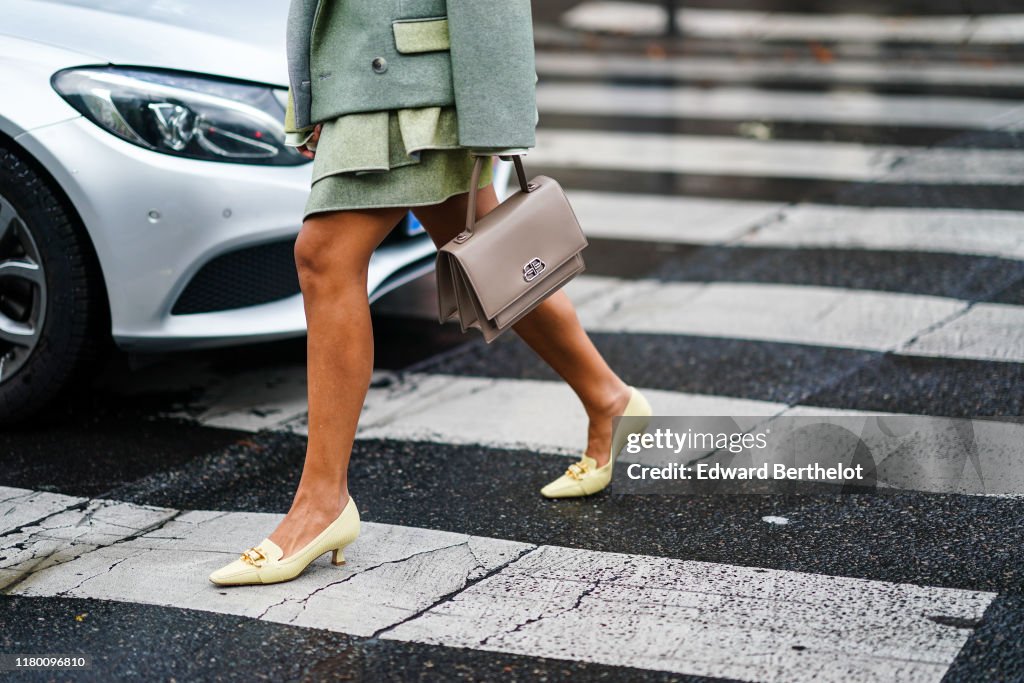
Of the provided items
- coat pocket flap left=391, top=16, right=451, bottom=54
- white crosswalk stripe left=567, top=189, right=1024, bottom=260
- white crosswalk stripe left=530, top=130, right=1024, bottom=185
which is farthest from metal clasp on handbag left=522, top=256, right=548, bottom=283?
white crosswalk stripe left=530, top=130, right=1024, bottom=185

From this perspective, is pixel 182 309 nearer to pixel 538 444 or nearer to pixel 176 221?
pixel 176 221

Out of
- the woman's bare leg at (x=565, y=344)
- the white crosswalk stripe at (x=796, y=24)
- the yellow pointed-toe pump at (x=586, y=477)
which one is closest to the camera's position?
the woman's bare leg at (x=565, y=344)

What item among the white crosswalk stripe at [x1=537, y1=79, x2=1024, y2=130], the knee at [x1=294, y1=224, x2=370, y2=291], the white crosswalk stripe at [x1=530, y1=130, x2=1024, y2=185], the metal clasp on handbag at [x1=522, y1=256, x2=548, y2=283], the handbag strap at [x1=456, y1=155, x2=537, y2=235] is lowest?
the white crosswalk stripe at [x1=537, y1=79, x2=1024, y2=130]

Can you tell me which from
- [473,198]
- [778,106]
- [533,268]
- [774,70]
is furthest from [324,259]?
[774,70]

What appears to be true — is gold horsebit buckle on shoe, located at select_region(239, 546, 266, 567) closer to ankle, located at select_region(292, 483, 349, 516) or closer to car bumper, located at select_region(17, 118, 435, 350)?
ankle, located at select_region(292, 483, 349, 516)

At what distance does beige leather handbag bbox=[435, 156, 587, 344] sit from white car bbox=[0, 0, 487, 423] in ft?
3.64

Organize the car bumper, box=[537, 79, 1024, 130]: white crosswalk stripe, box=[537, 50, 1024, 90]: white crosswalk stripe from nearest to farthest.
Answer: the car bumper
box=[537, 79, 1024, 130]: white crosswalk stripe
box=[537, 50, 1024, 90]: white crosswalk stripe

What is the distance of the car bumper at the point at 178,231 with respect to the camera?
3.97 m

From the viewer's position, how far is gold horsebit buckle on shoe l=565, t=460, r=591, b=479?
3.64 metres

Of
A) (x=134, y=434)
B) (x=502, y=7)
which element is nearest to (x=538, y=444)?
(x=134, y=434)

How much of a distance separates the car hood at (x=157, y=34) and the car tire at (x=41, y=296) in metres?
0.37

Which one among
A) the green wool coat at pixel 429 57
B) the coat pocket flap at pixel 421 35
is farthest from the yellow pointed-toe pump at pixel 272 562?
the coat pocket flap at pixel 421 35

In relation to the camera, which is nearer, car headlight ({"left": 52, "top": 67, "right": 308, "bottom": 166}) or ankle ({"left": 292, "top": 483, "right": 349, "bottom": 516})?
ankle ({"left": 292, "top": 483, "right": 349, "bottom": 516})

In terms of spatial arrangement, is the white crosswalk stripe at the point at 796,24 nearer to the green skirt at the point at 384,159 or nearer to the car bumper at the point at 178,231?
the car bumper at the point at 178,231
